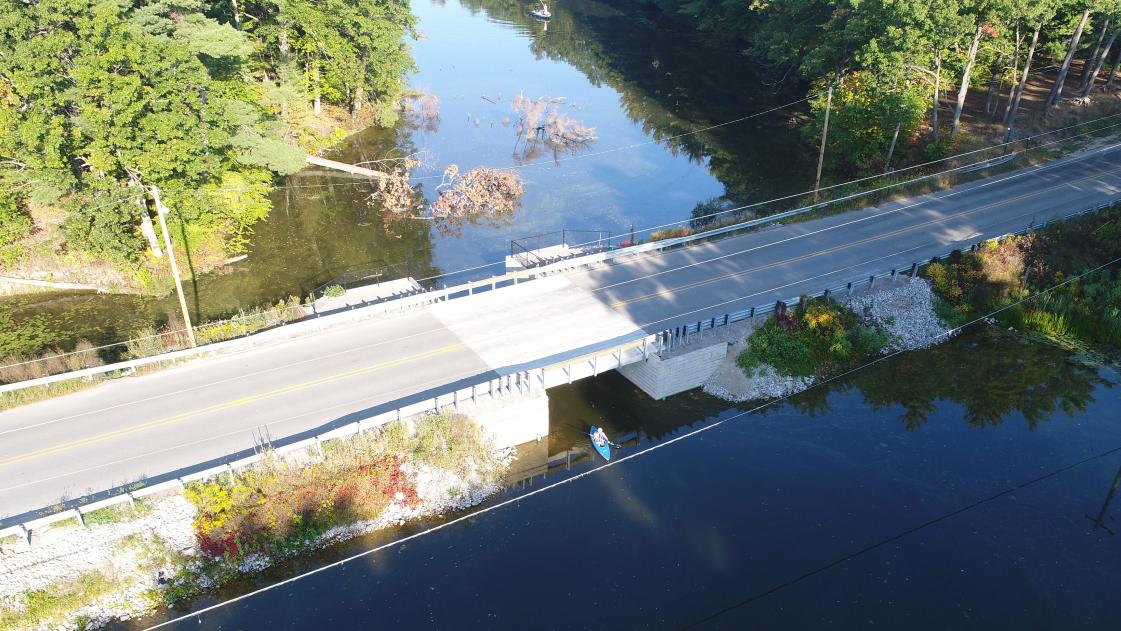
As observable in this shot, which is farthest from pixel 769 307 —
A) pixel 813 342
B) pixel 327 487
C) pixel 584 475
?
pixel 327 487

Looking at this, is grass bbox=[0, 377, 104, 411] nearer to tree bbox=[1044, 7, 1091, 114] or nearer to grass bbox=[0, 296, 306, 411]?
grass bbox=[0, 296, 306, 411]

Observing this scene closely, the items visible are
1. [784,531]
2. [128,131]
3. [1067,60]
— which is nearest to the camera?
[784,531]

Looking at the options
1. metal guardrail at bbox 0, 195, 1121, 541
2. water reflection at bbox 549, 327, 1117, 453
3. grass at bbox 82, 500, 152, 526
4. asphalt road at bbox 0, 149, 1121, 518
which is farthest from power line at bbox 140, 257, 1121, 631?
asphalt road at bbox 0, 149, 1121, 518

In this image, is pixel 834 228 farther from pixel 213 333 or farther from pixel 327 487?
pixel 213 333

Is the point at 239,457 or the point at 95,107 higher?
the point at 95,107

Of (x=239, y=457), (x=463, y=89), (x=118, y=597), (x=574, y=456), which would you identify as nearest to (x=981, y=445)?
(x=574, y=456)

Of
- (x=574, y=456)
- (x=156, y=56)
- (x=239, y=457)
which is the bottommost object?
(x=574, y=456)

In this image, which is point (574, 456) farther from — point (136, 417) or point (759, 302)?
point (136, 417)
